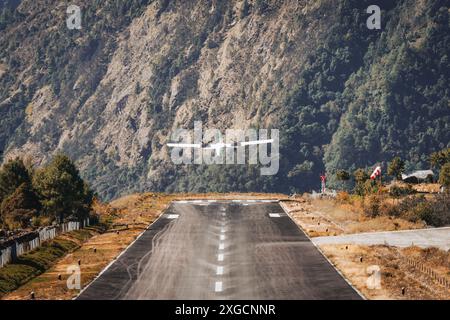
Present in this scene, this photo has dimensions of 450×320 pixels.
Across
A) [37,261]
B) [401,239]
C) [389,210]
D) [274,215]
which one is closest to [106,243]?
[37,261]

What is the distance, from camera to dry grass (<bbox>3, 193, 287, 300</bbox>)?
149ft

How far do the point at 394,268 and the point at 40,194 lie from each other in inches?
1463

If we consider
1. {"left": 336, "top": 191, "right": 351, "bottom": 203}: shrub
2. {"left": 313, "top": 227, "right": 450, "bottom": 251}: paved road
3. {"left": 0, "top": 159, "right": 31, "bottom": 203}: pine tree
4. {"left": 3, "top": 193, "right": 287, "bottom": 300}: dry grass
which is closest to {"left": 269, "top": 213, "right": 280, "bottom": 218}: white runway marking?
{"left": 3, "top": 193, "right": 287, "bottom": 300}: dry grass

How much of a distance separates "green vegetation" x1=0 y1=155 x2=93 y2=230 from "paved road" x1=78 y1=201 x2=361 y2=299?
8196 mm

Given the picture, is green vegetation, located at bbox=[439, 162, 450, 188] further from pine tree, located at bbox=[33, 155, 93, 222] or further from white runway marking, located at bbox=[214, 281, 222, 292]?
white runway marking, located at bbox=[214, 281, 222, 292]

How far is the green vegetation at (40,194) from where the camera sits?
73.5m

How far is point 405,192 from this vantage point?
10050 cm

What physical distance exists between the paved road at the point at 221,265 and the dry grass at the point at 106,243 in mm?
1074

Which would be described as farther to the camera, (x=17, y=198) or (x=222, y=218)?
(x=222, y=218)
